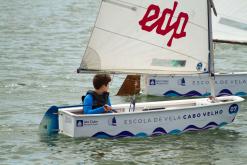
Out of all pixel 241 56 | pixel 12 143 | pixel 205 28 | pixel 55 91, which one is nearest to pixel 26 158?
pixel 12 143

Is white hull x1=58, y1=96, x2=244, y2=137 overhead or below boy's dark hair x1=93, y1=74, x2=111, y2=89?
below

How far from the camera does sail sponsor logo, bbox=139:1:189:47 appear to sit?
19469 mm

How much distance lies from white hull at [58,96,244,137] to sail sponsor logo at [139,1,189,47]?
1776 mm

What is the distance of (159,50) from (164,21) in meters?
0.70

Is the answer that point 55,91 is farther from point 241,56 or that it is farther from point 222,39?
point 241,56

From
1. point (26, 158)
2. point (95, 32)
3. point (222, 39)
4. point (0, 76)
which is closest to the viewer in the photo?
point (26, 158)

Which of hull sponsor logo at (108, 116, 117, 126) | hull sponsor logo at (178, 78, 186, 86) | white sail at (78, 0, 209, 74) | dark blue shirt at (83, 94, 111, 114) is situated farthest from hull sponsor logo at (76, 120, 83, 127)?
hull sponsor logo at (178, 78, 186, 86)

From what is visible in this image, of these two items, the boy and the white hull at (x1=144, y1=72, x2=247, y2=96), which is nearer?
the boy

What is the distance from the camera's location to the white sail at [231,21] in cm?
2555

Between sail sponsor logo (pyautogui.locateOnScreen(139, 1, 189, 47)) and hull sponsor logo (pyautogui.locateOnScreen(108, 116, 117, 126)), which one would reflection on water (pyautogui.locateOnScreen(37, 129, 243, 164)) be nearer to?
hull sponsor logo (pyautogui.locateOnScreen(108, 116, 117, 126))

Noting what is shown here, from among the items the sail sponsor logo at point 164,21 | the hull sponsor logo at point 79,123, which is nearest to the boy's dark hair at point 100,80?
the hull sponsor logo at point 79,123

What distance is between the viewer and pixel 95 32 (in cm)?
1923

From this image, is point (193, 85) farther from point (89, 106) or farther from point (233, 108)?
point (89, 106)

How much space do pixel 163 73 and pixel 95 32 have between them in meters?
1.94
